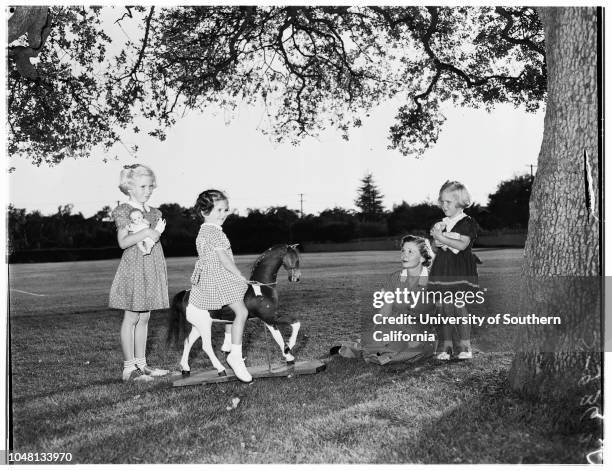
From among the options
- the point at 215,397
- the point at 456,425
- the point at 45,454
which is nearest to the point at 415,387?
the point at 456,425

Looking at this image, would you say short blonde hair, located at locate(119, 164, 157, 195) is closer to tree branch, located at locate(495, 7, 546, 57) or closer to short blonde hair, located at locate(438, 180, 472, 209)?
short blonde hair, located at locate(438, 180, 472, 209)

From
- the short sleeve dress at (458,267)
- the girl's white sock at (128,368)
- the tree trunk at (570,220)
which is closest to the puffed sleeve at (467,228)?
the short sleeve dress at (458,267)

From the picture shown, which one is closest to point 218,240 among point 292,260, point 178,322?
point 292,260

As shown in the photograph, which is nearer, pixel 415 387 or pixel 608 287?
pixel 608 287

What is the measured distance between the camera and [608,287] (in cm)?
440

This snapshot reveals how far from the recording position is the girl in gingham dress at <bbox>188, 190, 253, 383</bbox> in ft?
15.4

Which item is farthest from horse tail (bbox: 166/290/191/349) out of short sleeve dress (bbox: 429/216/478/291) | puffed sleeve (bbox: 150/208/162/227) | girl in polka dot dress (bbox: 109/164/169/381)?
short sleeve dress (bbox: 429/216/478/291)

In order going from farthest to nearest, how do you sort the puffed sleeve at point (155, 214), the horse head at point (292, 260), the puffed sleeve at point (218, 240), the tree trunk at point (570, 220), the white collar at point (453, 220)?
the white collar at point (453, 220), the puffed sleeve at point (155, 214), the horse head at point (292, 260), the puffed sleeve at point (218, 240), the tree trunk at point (570, 220)

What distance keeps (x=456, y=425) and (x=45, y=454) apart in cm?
274

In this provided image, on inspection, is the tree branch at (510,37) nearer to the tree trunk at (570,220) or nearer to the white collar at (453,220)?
the tree trunk at (570,220)

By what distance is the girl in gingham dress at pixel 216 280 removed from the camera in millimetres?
4703

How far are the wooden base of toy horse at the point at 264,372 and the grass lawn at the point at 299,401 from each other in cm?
6

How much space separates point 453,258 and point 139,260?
240cm

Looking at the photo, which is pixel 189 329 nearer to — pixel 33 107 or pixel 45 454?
pixel 45 454
